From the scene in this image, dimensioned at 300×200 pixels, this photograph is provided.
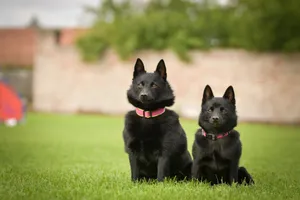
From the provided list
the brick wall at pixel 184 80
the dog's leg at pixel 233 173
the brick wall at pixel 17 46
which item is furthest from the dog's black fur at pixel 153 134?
the brick wall at pixel 17 46

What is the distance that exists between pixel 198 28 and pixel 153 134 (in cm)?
1893

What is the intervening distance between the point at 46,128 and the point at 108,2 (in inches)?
500

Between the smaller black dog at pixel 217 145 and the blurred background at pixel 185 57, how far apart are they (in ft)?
49.6

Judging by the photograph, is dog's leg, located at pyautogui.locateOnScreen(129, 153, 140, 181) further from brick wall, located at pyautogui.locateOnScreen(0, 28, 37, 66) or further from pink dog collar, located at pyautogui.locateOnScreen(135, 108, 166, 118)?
brick wall, located at pyautogui.locateOnScreen(0, 28, 37, 66)

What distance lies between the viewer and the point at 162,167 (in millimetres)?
5223

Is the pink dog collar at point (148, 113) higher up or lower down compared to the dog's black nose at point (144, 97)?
lower down

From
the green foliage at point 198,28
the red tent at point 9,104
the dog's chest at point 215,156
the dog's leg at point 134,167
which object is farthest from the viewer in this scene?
the green foliage at point 198,28

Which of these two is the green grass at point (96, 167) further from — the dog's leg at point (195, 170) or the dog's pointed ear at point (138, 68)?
the dog's pointed ear at point (138, 68)

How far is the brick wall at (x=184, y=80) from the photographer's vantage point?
2148 cm

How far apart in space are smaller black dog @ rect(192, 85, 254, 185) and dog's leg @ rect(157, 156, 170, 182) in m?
0.28

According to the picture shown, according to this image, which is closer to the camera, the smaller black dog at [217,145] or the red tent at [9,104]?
the smaller black dog at [217,145]

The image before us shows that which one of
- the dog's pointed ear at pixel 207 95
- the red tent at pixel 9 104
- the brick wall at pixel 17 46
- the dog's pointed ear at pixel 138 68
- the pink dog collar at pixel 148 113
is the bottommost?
the red tent at pixel 9 104

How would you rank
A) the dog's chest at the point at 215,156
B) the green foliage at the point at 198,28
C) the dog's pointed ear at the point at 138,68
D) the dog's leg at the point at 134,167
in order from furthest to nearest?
1. the green foliage at the point at 198,28
2. the dog's pointed ear at the point at 138,68
3. the dog's leg at the point at 134,167
4. the dog's chest at the point at 215,156

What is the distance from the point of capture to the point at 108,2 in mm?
28500
